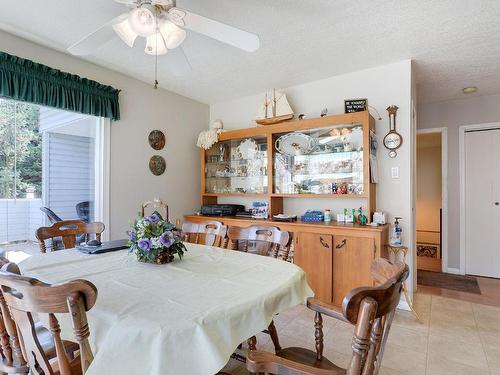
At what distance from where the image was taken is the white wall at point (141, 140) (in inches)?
116

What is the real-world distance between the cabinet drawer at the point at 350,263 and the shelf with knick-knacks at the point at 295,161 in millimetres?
411

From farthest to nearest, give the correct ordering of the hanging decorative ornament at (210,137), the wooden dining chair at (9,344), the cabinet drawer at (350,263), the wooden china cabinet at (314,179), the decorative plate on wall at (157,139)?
the hanging decorative ornament at (210,137) → the decorative plate on wall at (157,139) → the wooden china cabinet at (314,179) → the cabinet drawer at (350,263) → the wooden dining chair at (9,344)

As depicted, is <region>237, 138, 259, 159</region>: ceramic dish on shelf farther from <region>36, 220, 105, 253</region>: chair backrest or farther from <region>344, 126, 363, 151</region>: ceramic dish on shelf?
<region>36, 220, 105, 253</region>: chair backrest

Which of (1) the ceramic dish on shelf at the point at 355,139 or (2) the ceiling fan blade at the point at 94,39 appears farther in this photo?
(1) the ceramic dish on shelf at the point at 355,139

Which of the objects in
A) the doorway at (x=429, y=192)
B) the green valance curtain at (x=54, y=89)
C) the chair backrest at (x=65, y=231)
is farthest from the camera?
the doorway at (x=429, y=192)

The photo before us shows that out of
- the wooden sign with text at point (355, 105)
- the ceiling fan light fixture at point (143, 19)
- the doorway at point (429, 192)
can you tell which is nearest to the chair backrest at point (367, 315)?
the ceiling fan light fixture at point (143, 19)

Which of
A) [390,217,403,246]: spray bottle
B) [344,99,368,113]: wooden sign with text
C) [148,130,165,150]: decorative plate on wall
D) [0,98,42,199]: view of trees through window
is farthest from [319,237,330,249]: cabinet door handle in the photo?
[0,98,42,199]: view of trees through window

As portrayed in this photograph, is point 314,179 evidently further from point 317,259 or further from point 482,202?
point 482,202

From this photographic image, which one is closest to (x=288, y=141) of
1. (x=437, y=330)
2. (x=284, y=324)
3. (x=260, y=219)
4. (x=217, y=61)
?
(x=260, y=219)

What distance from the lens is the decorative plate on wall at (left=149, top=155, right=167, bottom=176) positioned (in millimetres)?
3646

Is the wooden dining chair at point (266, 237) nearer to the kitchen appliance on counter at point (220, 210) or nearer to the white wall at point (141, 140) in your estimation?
the kitchen appliance on counter at point (220, 210)

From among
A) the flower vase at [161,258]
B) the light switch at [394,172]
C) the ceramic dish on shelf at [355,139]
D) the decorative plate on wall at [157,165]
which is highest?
the ceramic dish on shelf at [355,139]

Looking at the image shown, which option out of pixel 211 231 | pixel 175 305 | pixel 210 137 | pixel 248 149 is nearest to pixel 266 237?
pixel 211 231

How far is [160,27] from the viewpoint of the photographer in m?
1.76
